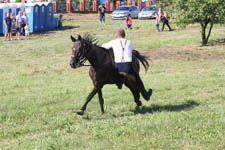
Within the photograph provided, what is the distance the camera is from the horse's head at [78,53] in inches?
335

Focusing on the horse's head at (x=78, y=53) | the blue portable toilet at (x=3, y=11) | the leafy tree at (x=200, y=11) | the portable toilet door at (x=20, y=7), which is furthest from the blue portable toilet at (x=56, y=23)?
the horse's head at (x=78, y=53)

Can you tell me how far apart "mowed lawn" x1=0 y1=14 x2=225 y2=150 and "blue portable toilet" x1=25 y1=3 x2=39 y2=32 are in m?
14.6

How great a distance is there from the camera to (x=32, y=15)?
35.7m

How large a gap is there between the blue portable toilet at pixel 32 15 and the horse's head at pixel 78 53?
91.4 feet

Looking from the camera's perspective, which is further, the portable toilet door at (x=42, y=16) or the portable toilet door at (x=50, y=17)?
the portable toilet door at (x=50, y=17)

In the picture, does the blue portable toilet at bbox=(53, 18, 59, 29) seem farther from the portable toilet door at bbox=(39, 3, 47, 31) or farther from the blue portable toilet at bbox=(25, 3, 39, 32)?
the blue portable toilet at bbox=(25, 3, 39, 32)

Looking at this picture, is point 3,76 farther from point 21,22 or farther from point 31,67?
point 21,22

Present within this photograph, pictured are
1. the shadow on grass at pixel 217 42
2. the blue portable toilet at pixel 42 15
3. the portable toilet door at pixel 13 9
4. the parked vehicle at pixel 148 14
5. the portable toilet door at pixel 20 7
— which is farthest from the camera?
the parked vehicle at pixel 148 14

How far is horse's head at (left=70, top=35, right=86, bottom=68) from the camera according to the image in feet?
27.9

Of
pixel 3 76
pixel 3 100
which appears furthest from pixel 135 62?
pixel 3 76

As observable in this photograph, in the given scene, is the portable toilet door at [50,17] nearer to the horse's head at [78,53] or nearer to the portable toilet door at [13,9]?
the portable toilet door at [13,9]

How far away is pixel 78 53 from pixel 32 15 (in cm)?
2815

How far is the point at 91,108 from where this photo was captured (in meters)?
10.4

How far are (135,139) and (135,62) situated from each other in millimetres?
2875
